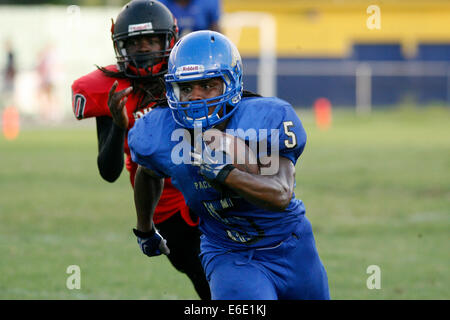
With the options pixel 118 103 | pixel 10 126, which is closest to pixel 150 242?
pixel 118 103

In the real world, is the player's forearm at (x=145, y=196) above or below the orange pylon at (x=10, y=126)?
above

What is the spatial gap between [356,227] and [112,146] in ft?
13.4

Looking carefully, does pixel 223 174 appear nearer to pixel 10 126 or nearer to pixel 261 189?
pixel 261 189

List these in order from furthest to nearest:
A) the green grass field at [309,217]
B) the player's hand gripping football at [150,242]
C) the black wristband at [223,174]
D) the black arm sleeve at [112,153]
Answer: the green grass field at [309,217] → the black arm sleeve at [112,153] → the player's hand gripping football at [150,242] → the black wristband at [223,174]

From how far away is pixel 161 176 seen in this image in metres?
3.63

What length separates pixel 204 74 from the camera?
11.0 ft

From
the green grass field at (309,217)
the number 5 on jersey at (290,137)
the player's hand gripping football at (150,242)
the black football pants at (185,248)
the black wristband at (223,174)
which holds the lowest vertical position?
the green grass field at (309,217)

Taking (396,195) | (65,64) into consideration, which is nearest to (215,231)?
(396,195)

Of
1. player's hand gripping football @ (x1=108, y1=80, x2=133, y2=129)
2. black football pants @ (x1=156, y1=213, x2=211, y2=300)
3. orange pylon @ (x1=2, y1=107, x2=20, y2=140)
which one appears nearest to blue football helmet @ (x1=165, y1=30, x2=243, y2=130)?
player's hand gripping football @ (x1=108, y1=80, x2=133, y2=129)

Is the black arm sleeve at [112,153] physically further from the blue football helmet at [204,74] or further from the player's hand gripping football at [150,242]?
the blue football helmet at [204,74]

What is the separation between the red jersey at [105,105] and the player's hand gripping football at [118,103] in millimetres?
370

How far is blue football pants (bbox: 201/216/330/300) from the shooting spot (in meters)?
3.31

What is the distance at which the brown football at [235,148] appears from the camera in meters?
3.21

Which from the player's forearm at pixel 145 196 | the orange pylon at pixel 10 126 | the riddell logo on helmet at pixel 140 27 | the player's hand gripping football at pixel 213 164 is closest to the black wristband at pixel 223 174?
the player's hand gripping football at pixel 213 164
